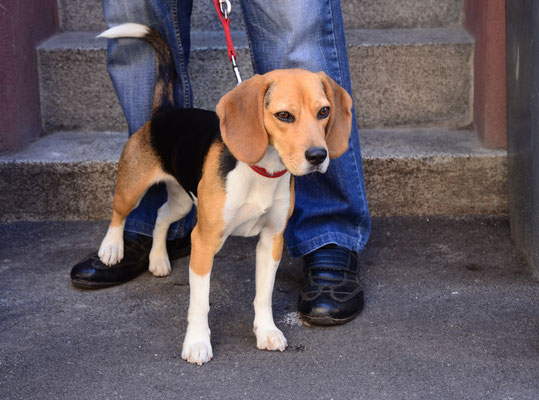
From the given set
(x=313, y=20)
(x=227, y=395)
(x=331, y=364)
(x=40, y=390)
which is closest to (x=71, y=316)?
(x=40, y=390)

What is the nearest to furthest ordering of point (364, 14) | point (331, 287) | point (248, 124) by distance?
1. point (248, 124)
2. point (331, 287)
3. point (364, 14)

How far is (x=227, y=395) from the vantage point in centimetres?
251

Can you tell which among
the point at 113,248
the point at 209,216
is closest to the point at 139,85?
the point at 113,248

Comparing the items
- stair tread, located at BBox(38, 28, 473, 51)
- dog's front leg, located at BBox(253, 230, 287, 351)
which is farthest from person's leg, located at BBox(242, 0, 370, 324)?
stair tread, located at BBox(38, 28, 473, 51)

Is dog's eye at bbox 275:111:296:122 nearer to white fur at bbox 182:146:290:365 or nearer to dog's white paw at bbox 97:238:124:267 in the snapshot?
white fur at bbox 182:146:290:365

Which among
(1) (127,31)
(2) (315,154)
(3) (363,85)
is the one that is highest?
(1) (127,31)

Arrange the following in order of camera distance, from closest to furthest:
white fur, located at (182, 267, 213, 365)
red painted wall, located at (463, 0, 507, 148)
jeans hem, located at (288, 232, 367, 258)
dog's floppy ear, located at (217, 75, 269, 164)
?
dog's floppy ear, located at (217, 75, 269, 164)
white fur, located at (182, 267, 213, 365)
jeans hem, located at (288, 232, 367, 258)
red painted wall, located at (463, 0, 507, 148)

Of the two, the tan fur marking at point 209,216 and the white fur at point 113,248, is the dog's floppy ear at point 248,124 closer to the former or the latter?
the tan fur marking at point 209,216

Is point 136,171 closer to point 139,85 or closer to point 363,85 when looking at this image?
point 139,85

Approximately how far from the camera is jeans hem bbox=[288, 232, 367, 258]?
3.31 meters

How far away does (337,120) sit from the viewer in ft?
8.66

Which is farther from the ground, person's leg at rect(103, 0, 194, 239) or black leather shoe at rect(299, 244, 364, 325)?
person's leg at rect(103, 0, 194, 239)

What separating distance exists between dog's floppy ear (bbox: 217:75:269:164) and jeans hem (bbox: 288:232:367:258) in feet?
2.97

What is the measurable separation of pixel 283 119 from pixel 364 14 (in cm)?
→ 256
